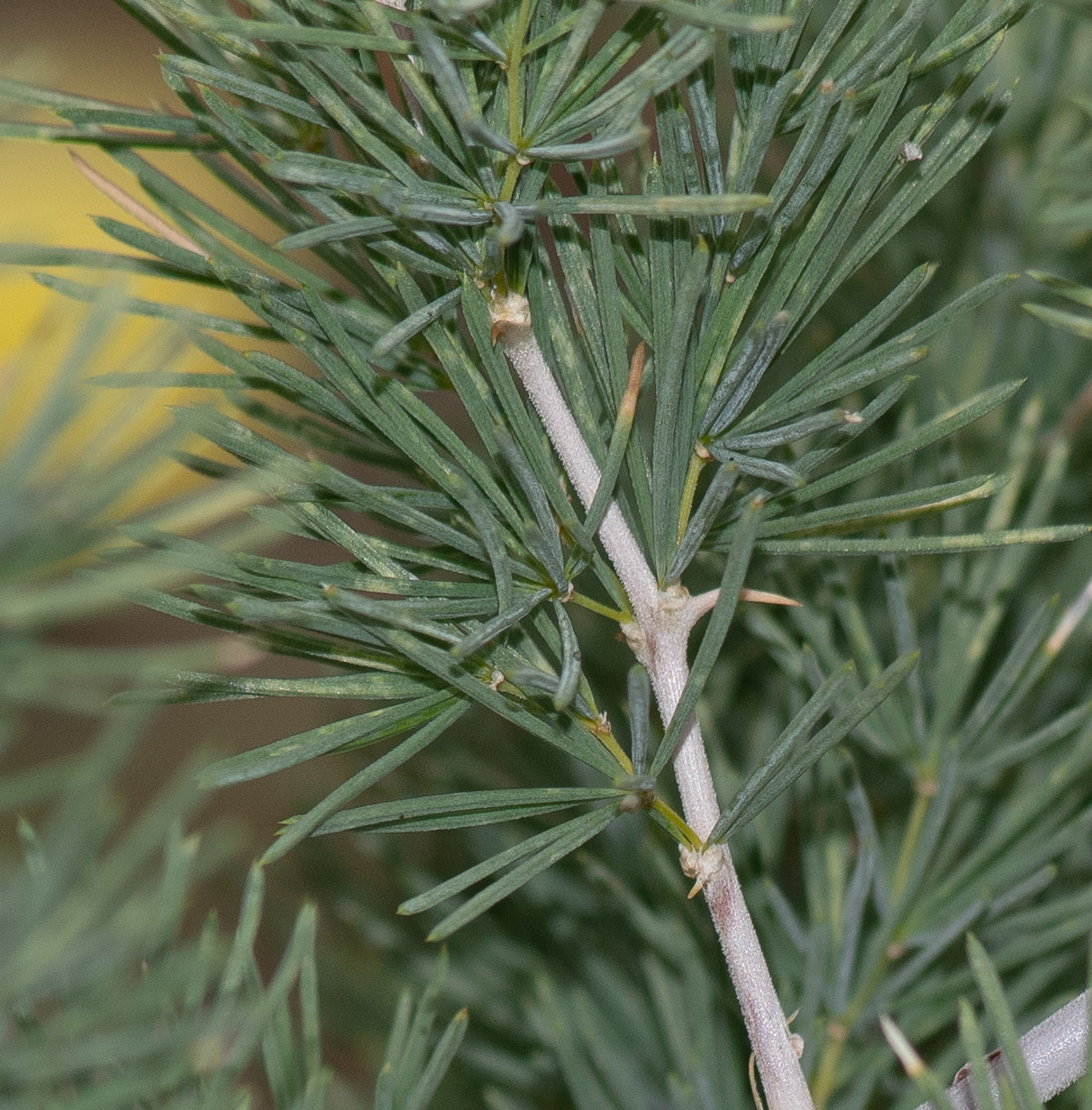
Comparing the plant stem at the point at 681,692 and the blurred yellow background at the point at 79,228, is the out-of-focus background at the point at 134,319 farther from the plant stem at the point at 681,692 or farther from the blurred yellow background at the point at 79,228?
the plant stem at the point at 681,692

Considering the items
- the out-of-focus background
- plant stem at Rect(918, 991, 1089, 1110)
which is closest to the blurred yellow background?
the out-of-focus background

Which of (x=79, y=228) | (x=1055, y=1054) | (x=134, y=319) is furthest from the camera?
(x=79, y=228)

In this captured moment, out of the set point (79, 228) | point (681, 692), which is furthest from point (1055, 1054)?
point (79, 228)

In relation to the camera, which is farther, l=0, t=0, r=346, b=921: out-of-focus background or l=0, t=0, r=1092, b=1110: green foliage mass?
l=0, t=0, r=346, b=921: out-of-focus background

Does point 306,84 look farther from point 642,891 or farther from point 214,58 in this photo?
point 642,891

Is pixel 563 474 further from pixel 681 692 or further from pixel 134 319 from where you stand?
pixel 134 319

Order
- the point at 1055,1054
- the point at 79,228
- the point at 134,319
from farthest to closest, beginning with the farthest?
the point at 79,228, the point at 134,319, the point at 1055,1054

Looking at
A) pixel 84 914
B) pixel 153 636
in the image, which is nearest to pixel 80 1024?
pixel 84 914

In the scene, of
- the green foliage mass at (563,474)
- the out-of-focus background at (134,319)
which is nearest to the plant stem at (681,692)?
the green foliage mass at (563,474)

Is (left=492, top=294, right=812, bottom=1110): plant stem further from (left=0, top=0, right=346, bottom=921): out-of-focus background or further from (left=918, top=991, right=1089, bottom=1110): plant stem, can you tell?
(left=0, top=0, right=346, bottom=921): out-of-focus background
